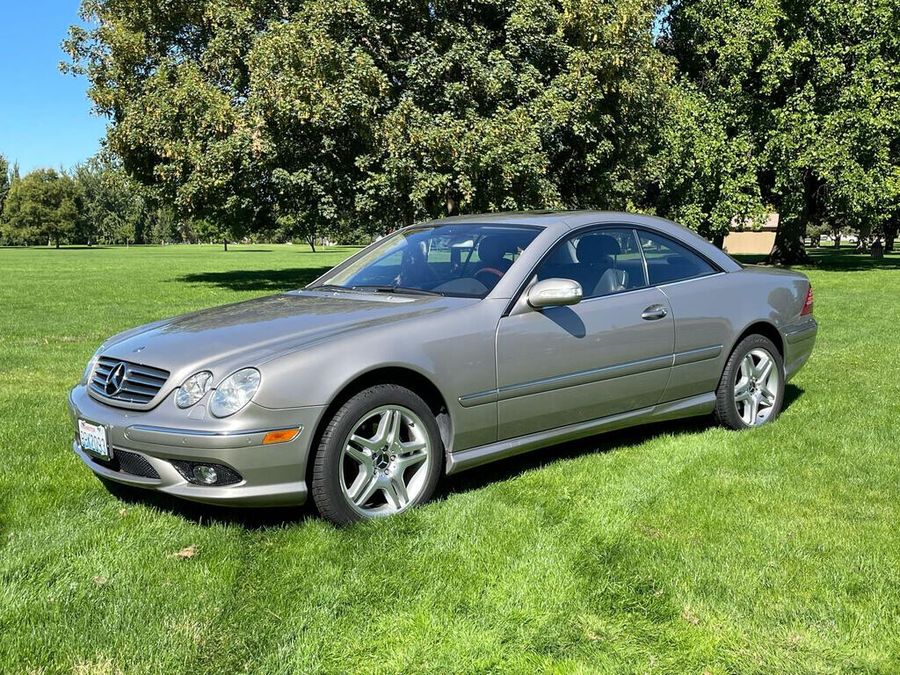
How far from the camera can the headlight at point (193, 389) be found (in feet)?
12.1

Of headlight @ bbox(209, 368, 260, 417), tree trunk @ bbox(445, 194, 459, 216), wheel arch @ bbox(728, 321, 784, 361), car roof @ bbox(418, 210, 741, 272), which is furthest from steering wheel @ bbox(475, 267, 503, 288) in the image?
tree trunk @ bbox(445, 194, 459, 216)

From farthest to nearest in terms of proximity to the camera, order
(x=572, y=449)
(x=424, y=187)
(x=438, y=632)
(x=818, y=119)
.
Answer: (x=818, y=119), (x=424, y=187), (x=572, y=449), (x=438, y=632)

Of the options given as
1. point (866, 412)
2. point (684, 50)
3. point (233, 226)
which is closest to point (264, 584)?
point (866, 412)

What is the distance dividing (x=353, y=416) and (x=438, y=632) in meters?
1.20

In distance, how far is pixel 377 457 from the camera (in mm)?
4012

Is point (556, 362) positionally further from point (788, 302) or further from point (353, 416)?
point (788, 302)

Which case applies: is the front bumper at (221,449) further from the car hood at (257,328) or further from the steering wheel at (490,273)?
the steering wheel at (490,273)

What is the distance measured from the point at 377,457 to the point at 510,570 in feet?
3.00

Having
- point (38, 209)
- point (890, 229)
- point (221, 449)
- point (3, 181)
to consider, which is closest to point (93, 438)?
point (221, 449)

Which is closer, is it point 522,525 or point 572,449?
point 522,525

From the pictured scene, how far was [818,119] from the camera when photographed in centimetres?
2689

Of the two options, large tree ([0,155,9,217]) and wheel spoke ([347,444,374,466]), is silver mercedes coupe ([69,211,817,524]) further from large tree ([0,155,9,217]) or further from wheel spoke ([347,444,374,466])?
large tree ([0,155,9,217])

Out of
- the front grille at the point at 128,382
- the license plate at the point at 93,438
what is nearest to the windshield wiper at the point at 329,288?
the front grille at the point at 128,382

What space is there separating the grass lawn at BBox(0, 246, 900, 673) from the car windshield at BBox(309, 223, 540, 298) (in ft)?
3.83
